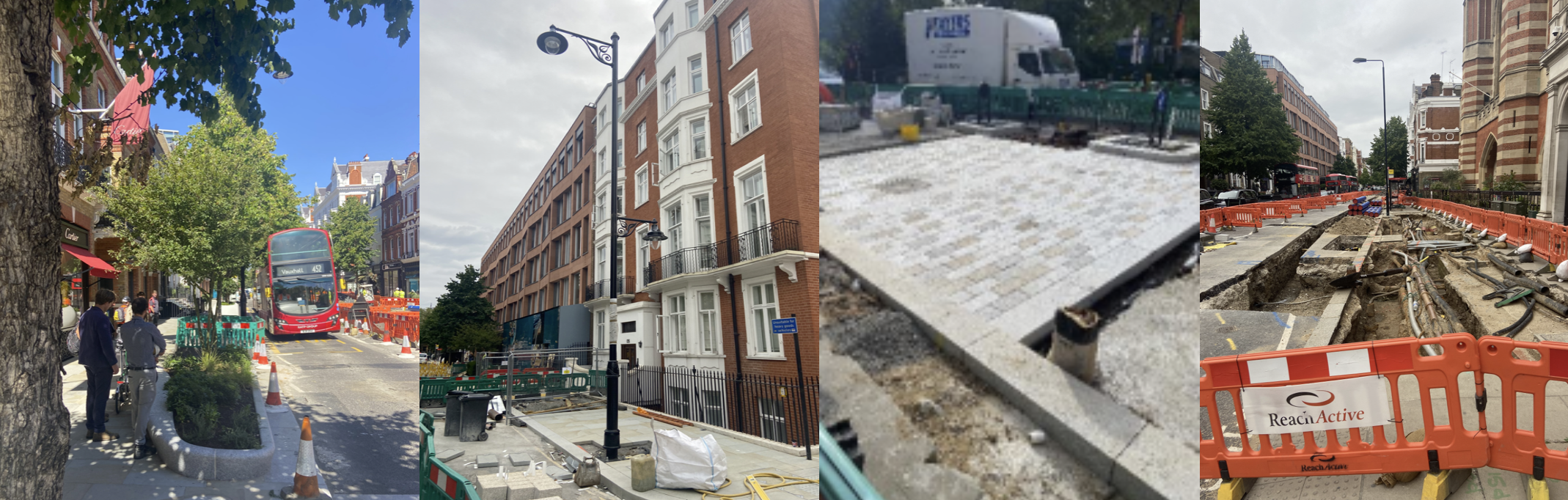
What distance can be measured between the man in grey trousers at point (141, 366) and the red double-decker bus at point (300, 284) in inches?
20.9

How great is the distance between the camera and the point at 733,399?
374 centimetres

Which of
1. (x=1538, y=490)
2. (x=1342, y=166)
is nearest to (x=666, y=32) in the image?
(x=1538, y=490)

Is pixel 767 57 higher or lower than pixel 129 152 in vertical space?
higher

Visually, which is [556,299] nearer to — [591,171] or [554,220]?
[554,220]

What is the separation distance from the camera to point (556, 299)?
431 centimetres

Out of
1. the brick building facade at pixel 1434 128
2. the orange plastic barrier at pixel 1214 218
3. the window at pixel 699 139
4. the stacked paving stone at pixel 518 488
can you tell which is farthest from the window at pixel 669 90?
the brick building facade at pixel 1434 128

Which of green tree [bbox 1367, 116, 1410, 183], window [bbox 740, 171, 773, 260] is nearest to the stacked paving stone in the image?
window [bbox 740, 171, 773, 260]

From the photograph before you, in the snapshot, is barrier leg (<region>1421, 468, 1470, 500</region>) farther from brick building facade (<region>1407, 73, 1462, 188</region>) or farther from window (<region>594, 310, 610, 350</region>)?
brick building facade (<region>1407, 73, 1462, 188</region>)

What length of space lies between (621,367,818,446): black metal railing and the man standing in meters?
2.86

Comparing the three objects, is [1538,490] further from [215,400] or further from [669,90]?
[215,400]

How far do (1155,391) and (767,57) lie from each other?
116 inches

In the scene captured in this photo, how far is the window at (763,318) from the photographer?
10.9 feet

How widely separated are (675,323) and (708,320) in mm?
299

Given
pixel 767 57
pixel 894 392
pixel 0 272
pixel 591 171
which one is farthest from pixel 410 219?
pixel 894 392
